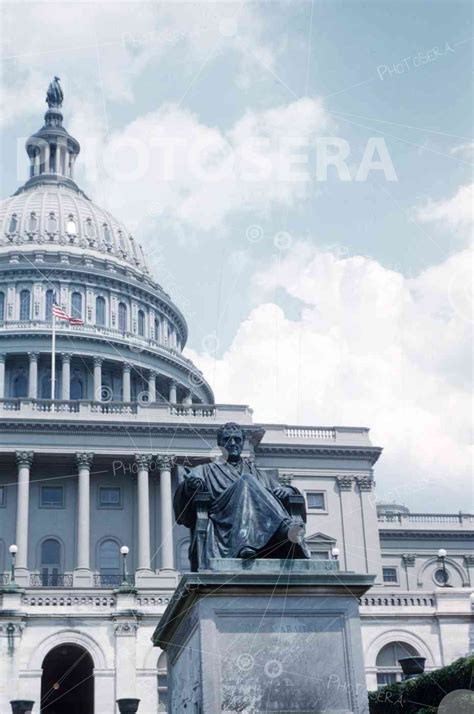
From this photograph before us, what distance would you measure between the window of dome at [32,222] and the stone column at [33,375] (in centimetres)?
1723

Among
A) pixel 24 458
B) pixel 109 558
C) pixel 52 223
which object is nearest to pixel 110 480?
pixel 109 558

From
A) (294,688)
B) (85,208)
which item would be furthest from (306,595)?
(85,208)

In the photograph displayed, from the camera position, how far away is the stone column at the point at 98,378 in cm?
8144

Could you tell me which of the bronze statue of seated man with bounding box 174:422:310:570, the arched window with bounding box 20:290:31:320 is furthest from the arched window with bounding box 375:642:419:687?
the arched window with bounding box 20:290:31:320

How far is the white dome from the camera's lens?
9475cm

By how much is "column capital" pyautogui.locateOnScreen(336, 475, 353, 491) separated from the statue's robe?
184 ft

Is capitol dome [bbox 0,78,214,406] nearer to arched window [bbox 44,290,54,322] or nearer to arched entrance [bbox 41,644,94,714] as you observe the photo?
arched window [bbox 44,290,54,322]

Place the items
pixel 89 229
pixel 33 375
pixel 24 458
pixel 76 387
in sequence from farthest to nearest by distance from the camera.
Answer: pixel 89 229, pixel 76 387, pixel 33 375, pixel 24 458

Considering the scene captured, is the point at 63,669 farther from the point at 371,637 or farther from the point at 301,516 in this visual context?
the point at 301,516

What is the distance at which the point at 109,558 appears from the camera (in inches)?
2502

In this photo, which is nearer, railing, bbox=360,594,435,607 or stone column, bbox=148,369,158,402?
railing, bbox=360,594,435,607

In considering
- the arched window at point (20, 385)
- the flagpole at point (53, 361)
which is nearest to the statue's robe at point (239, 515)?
the flagpole at point (53, 361)

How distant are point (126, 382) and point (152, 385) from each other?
108 inches

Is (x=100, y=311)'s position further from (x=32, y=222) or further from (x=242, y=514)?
(x=242, y=514)
